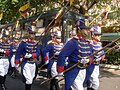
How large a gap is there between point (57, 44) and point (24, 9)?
10.4ft

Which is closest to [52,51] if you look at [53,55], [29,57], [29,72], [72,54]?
[53,55]

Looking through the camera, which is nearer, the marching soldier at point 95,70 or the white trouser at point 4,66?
the marching soldier at point 95,70

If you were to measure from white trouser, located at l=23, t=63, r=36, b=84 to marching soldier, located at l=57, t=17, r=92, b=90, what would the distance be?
2.09m

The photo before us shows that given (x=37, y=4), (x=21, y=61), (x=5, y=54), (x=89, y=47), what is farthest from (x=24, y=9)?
(x=89, y=47)

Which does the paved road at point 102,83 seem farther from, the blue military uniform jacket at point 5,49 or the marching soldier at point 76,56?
the marching soldier at point 76,56

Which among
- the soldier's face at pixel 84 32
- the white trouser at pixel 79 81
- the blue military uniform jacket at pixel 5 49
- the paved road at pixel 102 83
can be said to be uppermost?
the soldier's face at pixel 84 32

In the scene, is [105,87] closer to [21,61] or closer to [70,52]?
[21,61]

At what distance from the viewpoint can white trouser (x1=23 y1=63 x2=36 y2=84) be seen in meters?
8.22

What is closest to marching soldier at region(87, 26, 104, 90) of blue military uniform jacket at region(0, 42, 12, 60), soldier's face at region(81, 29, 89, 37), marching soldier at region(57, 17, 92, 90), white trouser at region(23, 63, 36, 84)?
marching soldier at region(57, 17, 92, 90)

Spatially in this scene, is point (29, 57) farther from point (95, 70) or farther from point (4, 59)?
point (95, 70)

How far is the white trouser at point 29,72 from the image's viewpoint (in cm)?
822

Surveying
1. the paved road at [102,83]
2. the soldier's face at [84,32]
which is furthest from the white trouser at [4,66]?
the soldier's face at [84,32]

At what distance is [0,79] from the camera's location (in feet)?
31.2

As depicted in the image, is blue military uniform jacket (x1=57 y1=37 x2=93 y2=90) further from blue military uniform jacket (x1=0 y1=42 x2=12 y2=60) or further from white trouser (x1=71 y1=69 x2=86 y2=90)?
blue military uniform jacket (x1=0 y1=42 x2=12 y2=60)
